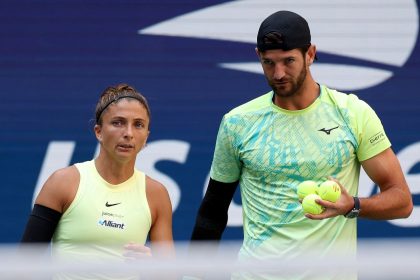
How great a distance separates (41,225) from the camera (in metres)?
4.31

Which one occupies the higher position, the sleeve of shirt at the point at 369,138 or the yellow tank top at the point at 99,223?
the sleeve of shirt at the point at 369,138

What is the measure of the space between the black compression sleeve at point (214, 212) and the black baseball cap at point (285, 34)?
64cm

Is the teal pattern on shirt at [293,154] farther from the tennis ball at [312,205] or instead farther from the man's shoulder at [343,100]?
the tennis ball at [312,205]

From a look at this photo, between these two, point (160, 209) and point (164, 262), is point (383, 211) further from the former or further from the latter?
point (164, 262)

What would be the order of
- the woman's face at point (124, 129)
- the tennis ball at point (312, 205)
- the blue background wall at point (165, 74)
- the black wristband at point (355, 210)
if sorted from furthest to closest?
the blue background wall at point (165, 74) < the woman's face at point (124, 129) < the black wristband at point (355, 210) < the tennis ball at point (312, 205)

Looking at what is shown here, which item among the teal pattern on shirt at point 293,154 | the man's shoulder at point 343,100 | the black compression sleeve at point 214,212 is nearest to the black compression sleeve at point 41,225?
the black compression sleeve at point 214,212

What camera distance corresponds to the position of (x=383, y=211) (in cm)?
428

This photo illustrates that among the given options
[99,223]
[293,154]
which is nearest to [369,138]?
[293,154]

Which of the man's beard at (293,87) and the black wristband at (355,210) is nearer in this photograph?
the black wristband at (355,210)

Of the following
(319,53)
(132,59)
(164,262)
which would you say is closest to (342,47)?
(319,53)

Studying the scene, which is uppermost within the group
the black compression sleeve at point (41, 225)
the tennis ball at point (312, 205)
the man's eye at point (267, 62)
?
the man's eye at point (267, 62)

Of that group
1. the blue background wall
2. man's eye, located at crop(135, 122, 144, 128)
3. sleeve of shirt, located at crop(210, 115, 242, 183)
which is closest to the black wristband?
sleeve of shirt, located at crop(210, 115, 242, 183)

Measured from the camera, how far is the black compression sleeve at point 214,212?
463 cm

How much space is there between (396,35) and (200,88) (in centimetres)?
130
